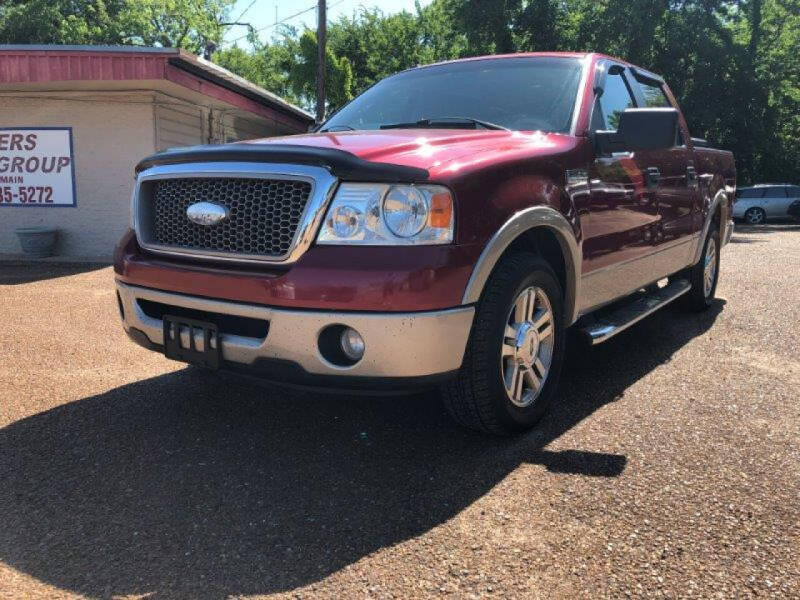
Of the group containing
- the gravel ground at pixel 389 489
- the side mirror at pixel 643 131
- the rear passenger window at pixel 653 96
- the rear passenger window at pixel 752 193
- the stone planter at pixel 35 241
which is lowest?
the gravel ground at pixel 389 489

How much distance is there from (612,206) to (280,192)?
1896 millimetres

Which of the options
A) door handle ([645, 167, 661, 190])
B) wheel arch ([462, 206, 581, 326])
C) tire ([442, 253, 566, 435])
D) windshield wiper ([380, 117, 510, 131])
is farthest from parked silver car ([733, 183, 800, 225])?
tire ([442, 253, 566, 435])

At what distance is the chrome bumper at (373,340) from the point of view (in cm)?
249

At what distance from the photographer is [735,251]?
1212cm

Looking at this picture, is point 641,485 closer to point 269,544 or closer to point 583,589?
point 583,589

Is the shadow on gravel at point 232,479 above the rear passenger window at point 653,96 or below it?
below

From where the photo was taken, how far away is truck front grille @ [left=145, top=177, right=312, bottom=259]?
2.65 metres

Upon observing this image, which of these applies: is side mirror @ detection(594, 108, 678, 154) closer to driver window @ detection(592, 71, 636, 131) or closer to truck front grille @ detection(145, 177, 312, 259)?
driver window @ detection(592, 71, 636, 131)

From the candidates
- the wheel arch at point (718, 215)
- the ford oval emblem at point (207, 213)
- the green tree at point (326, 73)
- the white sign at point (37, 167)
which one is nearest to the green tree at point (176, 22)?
the green tree at point (326, 73)

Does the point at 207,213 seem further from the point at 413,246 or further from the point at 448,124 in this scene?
the point at 448,124

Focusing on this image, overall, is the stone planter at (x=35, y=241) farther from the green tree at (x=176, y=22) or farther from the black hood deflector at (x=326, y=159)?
the green tree at (x=176, y=22)

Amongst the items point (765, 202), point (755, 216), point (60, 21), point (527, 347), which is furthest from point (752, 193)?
point (60, 21)

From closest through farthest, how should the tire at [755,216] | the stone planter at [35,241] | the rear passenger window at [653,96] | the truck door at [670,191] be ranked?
the truck door at [670,191], the rear passenger window at [653,96], the stone planter at [35,241], the tire at [755,216]

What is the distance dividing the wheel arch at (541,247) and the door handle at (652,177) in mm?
1140
